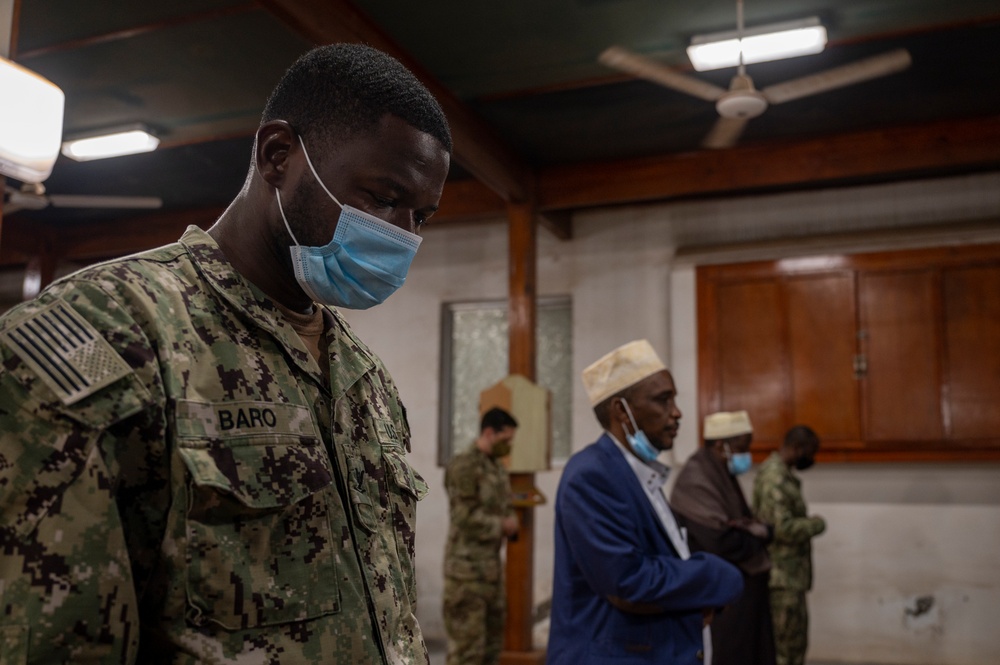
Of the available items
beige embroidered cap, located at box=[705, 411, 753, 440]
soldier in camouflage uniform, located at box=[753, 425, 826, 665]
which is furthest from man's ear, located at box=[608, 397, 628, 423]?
beige embroidered cap, located at box=[705, 411, 753, 440]

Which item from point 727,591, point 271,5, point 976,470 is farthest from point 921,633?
point 271,5

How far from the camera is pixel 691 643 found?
231 cm

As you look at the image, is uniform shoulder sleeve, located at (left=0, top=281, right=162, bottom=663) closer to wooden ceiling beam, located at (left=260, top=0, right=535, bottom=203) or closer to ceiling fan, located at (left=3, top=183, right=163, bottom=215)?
wooden ceiling beam, located at (left=260, top=0, right=535, bottom=203)

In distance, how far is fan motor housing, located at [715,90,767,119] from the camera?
4105mm

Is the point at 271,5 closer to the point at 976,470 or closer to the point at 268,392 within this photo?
A: the point at 268,392

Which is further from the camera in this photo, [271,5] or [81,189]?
[81,189]

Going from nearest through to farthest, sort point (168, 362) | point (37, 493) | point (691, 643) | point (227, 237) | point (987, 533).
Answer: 1. point (37, 493)
2. point (168, 362)
3. point (227, 237)
4. point (691, 643)
5. point (987, 533)

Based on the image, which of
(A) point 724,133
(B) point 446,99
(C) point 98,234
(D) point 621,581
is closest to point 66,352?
(D) point 621,581

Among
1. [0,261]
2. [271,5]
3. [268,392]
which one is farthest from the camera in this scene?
[0,261]

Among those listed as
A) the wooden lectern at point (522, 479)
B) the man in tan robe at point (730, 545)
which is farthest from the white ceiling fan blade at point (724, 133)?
the man in tan robe at point (730, 545)

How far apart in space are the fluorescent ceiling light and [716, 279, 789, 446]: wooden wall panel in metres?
2.46

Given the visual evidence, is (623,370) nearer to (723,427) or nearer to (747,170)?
(723,427)

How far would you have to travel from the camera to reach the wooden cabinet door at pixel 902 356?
6.09 meters

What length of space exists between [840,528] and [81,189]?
22.3 feet
